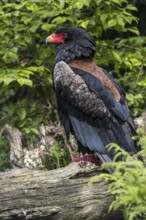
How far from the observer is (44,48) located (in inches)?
327

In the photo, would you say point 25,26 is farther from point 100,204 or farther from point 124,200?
point 124,200

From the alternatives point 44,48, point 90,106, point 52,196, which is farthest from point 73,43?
point 52,196

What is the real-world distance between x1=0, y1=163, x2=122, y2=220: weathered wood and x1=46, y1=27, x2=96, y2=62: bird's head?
1.53 metres

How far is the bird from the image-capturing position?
6.16m

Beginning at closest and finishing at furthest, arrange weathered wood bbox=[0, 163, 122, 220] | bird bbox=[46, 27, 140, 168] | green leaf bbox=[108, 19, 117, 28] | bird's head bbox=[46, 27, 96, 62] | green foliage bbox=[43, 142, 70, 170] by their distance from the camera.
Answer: weathered wood bbox=[0, 163, 122, 220]
bird bbox=[46, 27, 140, 168]
bird's head bbox=[46, 27, 96, 62]
green foliage bbox=[43, 142, 70, 170]
green leaf bbox=[108, 19, 117, 28]

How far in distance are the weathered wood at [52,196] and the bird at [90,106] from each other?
0.59m

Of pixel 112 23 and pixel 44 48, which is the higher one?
pixel 112 23

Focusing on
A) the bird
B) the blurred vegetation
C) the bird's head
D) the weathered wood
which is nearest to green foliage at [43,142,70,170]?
the bird

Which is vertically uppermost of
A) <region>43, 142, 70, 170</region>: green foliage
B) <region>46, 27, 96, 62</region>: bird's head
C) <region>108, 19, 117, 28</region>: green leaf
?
<region>108, 19, 117, 28</region>: green leaf

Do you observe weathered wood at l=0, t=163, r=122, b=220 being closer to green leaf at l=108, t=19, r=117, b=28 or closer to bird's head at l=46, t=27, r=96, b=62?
bird's head at l=46, t=27, r=96, b=62

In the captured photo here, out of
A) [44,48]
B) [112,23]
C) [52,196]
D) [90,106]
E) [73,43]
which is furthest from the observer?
[44,48]

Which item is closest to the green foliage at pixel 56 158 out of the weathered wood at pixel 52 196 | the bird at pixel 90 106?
the bird at pixel 90 106

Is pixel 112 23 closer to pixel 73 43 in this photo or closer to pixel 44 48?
pixel 73 43

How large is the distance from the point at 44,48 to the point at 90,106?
2.18m
